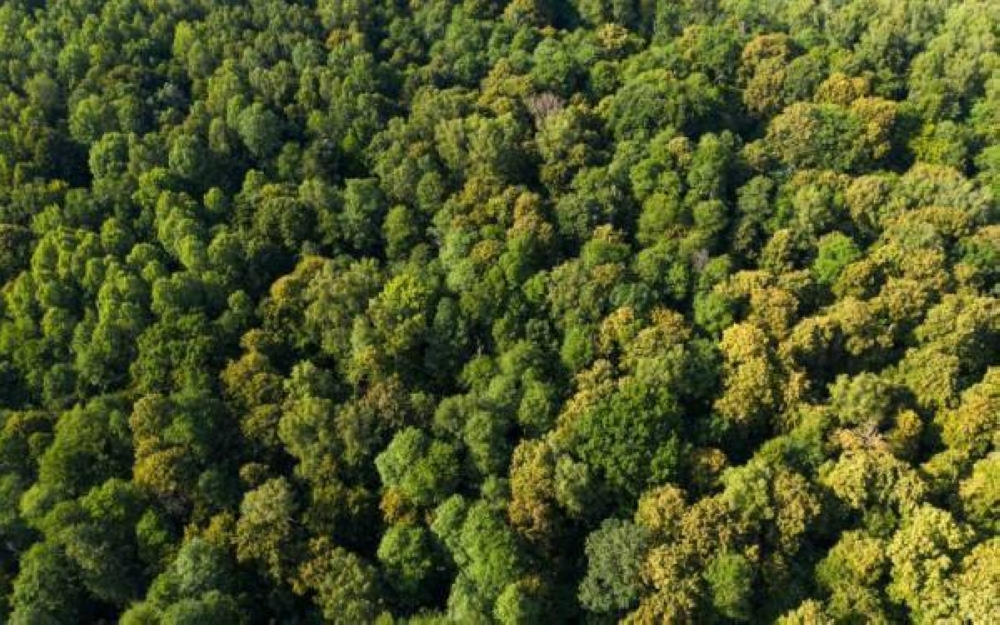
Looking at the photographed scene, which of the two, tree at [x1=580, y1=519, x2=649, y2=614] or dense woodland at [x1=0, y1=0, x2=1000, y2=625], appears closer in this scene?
tree at [x1=580, y1=519, x2=649, y2=614]

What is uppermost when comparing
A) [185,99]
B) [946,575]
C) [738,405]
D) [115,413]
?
[185,99]

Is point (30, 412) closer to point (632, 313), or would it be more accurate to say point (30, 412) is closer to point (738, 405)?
point (632, 313)

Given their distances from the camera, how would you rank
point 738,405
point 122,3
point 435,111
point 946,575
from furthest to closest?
point 122,3 → point 435,111 → point 738,405 → point 946,575

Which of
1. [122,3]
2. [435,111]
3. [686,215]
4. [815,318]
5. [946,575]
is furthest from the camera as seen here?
[122,3]

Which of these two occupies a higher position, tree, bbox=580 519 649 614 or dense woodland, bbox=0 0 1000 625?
dense woodland, bbox=0 0 1000 625

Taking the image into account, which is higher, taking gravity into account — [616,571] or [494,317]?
[494,317]

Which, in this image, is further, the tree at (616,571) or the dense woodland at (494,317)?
the dense woodland at (494,317)

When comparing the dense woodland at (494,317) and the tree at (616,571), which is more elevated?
the dense woodland at (494,317)

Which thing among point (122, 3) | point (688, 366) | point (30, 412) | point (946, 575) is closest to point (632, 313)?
point (688, 366)
